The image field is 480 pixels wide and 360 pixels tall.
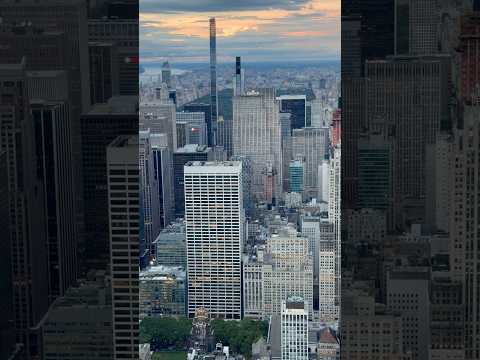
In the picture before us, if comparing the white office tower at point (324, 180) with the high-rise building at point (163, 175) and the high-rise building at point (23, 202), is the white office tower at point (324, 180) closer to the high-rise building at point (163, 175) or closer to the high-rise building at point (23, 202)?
the high-rise building at point (163, 175)

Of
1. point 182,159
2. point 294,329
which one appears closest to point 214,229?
point 182,159

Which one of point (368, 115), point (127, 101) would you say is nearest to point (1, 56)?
point (127, 101)

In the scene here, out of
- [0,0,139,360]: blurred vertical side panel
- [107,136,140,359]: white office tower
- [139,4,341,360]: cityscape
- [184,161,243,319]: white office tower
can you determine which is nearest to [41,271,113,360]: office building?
[0,0,139,360]: blurred vertical side panel

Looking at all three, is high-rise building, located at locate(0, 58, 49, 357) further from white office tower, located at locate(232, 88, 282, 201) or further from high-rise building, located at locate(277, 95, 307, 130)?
high-rise building, located at locate(277, 95, 307, 130)

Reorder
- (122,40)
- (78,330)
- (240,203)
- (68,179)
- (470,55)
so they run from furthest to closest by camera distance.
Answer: (240,203), (122,40), (68,179), (470,55), (78,330)

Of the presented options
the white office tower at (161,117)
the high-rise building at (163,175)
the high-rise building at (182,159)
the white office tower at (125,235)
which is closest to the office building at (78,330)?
the white office tower at (125,235)

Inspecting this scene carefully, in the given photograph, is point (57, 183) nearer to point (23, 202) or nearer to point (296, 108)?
point (23, 202)

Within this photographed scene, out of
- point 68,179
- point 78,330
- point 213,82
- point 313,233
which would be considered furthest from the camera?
point 213,82

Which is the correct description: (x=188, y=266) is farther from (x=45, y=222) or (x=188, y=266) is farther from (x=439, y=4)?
(x=439, y=4)
